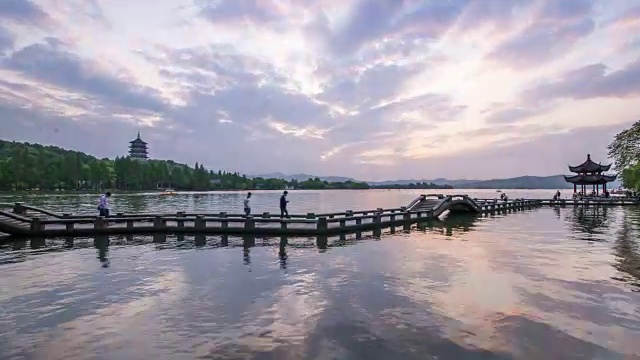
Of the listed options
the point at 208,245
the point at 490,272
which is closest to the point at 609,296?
the point at 490,272

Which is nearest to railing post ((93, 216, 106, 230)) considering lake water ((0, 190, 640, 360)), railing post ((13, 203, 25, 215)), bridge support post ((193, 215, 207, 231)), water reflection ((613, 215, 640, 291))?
lake water ((0, 190, 640, 360))

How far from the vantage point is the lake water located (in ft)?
19.6

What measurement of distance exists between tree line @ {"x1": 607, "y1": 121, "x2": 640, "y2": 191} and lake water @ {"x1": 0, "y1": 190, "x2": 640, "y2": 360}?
29.3 feet

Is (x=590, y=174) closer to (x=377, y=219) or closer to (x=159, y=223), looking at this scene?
(x=377, y=219)

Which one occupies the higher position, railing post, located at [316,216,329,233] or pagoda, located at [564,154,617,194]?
pagoda, located at [564,154,617,194]

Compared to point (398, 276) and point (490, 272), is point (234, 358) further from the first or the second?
point (490, 272)

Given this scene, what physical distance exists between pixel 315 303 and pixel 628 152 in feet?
70.5

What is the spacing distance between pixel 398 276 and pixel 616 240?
1324 centimetres

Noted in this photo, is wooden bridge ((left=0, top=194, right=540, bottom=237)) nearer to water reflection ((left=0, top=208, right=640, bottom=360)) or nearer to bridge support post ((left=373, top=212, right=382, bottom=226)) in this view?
bridge support post ((left=373, top=212, right=382, bottom=226))

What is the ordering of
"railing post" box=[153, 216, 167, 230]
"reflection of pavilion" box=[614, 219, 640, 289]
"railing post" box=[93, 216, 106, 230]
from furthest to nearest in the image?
"railing post" box=[153, 216, 167, 230]
"railing post" box=[93, 216, 106, 230]
"reflection of pavilion" box=[614, 219, 640, 289]

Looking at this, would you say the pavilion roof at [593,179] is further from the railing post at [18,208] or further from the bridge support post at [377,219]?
the railing post at [18,208]

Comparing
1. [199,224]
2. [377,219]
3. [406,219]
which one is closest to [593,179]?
[406,219]

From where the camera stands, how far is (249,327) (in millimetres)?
6719

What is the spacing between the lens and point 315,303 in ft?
26.7
